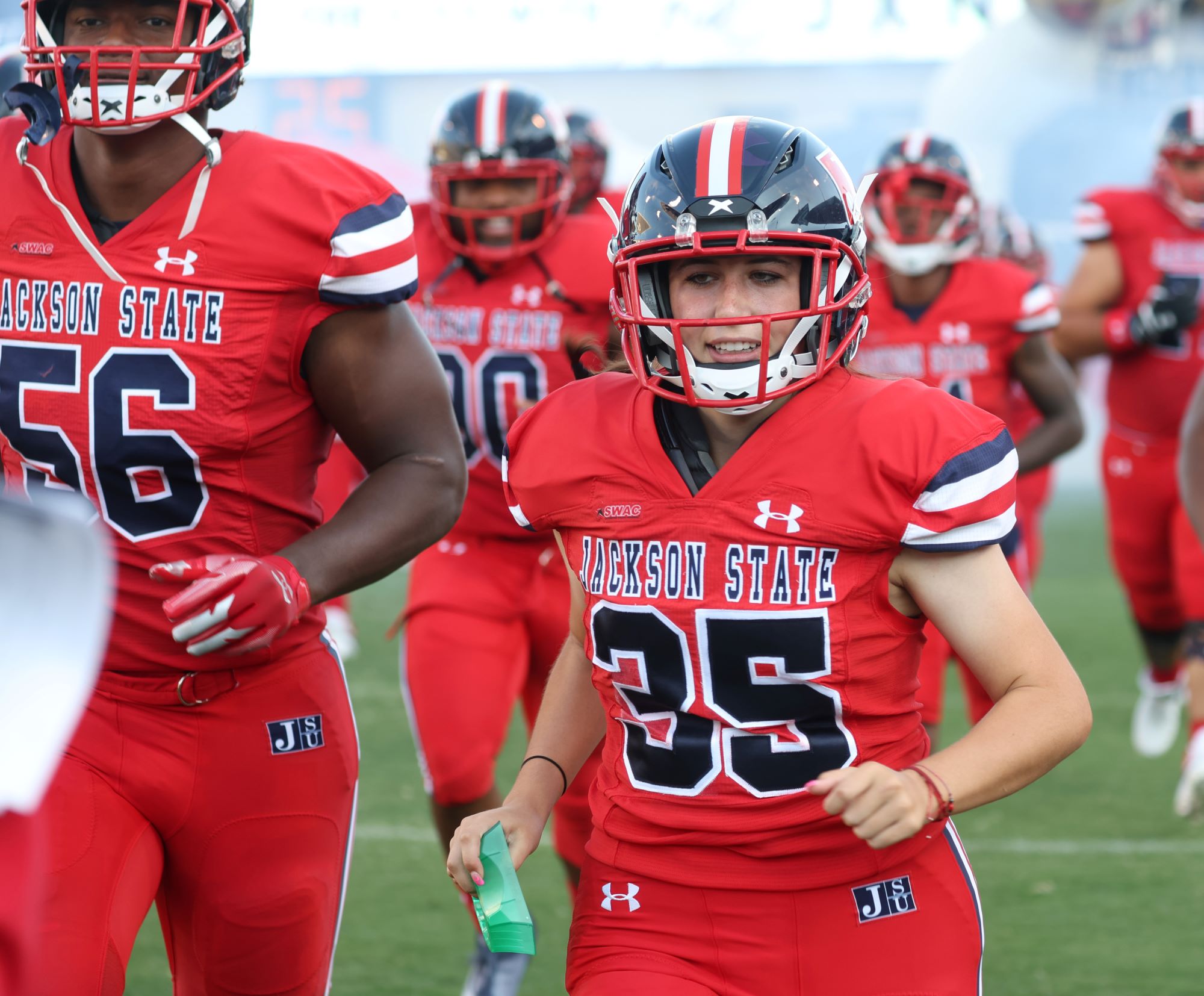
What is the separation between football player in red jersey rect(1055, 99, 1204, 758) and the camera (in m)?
6.50

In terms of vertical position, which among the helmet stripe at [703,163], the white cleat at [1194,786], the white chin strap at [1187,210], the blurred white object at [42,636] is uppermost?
the helmet stripe at [703,163]

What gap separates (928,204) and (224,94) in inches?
126

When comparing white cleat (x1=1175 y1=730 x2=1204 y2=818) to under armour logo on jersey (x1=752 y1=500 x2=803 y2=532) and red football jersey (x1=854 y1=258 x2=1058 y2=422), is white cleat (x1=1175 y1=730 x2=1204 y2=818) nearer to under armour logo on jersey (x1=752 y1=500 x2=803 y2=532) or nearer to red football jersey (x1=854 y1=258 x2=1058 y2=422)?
red football jersey (x1=854 y1=258 x2=1058 y2=422)

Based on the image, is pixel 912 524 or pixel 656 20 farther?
pixel 656 20

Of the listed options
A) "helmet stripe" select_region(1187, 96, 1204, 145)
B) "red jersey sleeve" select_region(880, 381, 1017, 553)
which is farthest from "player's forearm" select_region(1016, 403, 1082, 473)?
"red jersey sleeve" select_region(880, 381, 1017, 553)

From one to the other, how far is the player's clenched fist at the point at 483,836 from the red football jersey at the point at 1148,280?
15.5 feet

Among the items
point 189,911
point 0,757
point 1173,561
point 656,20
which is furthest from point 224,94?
point 656,20

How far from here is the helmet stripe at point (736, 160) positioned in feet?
7.80

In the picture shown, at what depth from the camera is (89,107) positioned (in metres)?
2.59

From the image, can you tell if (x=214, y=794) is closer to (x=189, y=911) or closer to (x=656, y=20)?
(x=189, y=911)

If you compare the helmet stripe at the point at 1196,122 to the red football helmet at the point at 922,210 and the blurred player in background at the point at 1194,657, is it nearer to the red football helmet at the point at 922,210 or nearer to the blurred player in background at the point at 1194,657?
the red football helmet at the point at 922,210

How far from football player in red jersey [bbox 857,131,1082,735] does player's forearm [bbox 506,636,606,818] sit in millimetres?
2696

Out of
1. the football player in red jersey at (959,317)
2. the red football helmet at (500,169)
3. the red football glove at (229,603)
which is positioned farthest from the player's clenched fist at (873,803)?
the football player in red jersey at (959,317)

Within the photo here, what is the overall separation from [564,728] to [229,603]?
54 centimetres
